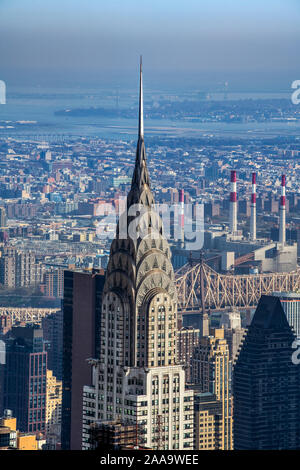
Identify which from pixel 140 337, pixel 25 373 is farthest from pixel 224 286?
pixel 140 337

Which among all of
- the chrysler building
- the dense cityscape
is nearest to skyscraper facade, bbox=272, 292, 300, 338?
the dense cityscape

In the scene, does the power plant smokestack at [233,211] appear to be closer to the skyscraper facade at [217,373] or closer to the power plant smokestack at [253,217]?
the power plant smokestack at [253,217]

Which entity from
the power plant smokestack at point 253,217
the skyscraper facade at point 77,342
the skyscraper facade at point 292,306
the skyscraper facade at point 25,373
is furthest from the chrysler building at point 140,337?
the power plant smokestack at point 253,217

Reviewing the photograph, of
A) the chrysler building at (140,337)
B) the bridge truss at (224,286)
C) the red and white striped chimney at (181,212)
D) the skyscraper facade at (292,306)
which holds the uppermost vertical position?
the red and white striped chimney at (181,212)

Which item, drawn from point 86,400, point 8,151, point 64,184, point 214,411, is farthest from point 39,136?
point 86,400

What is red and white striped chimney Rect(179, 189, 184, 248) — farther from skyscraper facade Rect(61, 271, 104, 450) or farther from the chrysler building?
the chrysler building

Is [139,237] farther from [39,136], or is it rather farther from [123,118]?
[39,136]

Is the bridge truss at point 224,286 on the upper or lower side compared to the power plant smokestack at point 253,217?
lower
